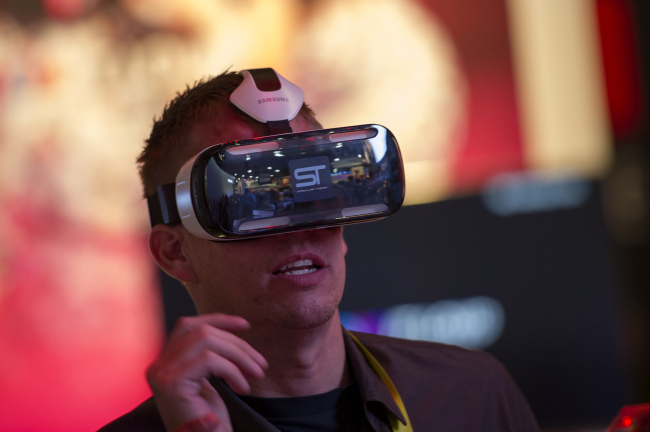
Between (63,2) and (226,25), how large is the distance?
2.02ft

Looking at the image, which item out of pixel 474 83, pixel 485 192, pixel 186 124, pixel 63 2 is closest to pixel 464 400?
pixel 186 124

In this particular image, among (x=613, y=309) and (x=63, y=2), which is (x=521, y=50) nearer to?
(x=613, y=309)

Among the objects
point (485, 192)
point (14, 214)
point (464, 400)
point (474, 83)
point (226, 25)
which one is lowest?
point (464, 400)

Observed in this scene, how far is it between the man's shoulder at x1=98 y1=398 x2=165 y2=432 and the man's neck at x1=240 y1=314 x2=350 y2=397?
18 cm

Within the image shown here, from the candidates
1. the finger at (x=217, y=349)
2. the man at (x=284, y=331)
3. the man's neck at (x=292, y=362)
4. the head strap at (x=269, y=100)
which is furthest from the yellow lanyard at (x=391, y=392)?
the head strap at (x=269, y=100)

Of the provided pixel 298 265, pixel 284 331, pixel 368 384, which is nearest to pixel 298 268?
pixel 298 265

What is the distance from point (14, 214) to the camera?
109 inches

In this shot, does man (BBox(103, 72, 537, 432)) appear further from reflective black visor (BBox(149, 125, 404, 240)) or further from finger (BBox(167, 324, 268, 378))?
reflective black visor (BBox(149, 125, 404, 240))

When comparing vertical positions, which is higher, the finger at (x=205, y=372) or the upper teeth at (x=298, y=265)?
the upper teeth at (x=298, y=265)

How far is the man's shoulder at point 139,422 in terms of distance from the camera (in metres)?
1.33

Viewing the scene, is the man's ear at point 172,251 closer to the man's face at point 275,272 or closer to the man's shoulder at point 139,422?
the man's face at point 275,272

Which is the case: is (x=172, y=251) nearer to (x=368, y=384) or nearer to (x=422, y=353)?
(x=368, y=384)

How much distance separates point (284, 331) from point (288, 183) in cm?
30

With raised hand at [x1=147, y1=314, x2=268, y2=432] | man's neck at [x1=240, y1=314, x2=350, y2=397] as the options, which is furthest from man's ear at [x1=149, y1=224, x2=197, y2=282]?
raised hand at [x1=147, y1=314, x2=268, y2=432]
